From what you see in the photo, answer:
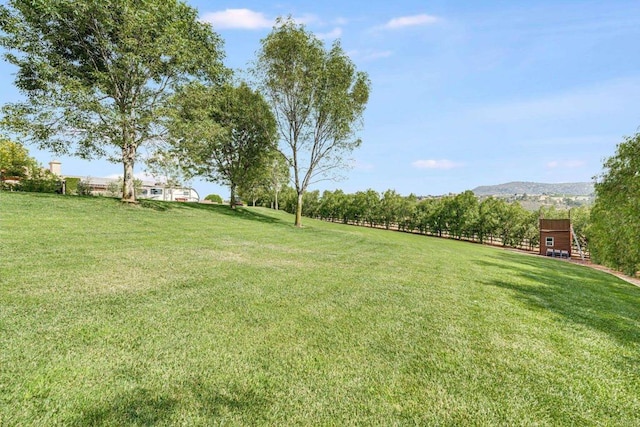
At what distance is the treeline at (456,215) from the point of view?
3275 centimetres

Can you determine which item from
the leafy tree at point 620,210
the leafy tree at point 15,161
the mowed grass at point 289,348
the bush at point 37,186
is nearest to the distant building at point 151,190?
the leafy tree at point 15,161

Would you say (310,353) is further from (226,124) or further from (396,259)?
(226,124)

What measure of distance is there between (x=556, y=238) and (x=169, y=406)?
111ft

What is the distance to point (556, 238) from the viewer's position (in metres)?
27.2

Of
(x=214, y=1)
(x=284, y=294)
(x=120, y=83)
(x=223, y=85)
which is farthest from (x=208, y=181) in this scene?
(x=284, y=294)

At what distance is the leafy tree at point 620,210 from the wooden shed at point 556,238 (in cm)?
956

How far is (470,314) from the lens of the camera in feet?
16.8

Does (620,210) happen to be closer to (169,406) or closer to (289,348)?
(289,348)

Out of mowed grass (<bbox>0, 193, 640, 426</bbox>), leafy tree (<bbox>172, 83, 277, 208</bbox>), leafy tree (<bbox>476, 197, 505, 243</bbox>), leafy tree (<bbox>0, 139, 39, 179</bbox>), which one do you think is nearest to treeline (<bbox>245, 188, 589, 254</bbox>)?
leafy tree (<bbox>476, 197, 505, 243</bbox>)

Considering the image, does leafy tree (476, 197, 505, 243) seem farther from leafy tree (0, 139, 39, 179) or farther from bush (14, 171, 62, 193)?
leafy tree (0, 139, 39, 179)

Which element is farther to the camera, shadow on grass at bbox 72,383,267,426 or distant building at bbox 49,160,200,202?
distant building at bbox 49,160,200,202

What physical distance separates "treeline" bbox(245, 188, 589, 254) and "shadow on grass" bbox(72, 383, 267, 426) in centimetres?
2963

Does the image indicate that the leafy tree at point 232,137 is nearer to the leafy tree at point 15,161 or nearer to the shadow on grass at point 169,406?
the shadow on grass at point 169,406

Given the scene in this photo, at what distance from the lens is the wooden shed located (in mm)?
26484
